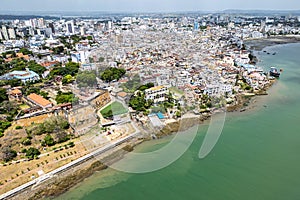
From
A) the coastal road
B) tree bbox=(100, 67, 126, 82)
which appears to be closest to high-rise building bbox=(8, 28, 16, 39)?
tree bbox=(100, 67, 126, 82)

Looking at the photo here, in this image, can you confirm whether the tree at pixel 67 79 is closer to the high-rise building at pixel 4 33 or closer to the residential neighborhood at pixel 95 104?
the residential neighborhood at pixel 95 104

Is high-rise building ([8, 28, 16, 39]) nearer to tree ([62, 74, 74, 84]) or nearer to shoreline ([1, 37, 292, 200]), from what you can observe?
tree ([62, 74, 74, 84])

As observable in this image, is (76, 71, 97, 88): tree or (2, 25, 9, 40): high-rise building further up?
(2, 25, 9, 40): high-rise building

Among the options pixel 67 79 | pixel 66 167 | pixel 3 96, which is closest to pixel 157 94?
pixel 66 167

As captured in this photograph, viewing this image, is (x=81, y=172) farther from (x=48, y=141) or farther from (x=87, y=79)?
(x=87, y=79)

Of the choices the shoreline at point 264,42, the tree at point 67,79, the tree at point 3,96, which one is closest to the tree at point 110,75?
the tree at point 67,79
